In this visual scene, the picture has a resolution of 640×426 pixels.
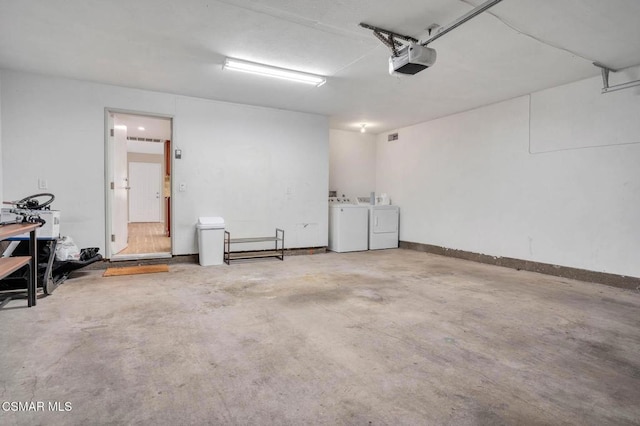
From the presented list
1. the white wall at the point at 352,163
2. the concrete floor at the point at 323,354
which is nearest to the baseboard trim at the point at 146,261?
the concrete floor at the point at 323,354

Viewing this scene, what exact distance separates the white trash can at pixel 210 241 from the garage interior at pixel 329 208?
0.24m

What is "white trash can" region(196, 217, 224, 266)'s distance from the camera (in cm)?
478

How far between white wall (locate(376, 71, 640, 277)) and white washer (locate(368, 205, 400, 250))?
19.7 inches

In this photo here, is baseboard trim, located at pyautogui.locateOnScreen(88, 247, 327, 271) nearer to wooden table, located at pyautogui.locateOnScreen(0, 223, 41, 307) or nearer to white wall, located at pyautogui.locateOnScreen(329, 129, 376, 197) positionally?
wooden table, located at pyautogui.locateOnScreen(0, 223, 41, 307)

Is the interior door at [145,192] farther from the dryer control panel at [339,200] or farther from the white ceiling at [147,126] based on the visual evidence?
the dryer control panel at [339,200]

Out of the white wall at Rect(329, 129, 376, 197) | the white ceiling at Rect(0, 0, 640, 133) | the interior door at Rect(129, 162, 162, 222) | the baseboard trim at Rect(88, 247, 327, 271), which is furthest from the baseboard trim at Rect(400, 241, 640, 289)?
the interior door at Rect(129, 162, 162, 222)

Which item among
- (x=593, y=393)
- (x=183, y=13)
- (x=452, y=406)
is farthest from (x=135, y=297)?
(x=593, y=393)

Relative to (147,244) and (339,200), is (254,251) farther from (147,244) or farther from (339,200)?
(339,200)

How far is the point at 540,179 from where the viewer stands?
4543 millimetres

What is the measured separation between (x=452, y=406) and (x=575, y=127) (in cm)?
429

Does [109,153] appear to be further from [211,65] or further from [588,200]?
[588,200]

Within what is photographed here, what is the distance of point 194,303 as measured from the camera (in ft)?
10.1

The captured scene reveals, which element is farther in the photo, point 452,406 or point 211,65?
point 211,65

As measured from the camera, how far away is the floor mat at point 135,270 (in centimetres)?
415
